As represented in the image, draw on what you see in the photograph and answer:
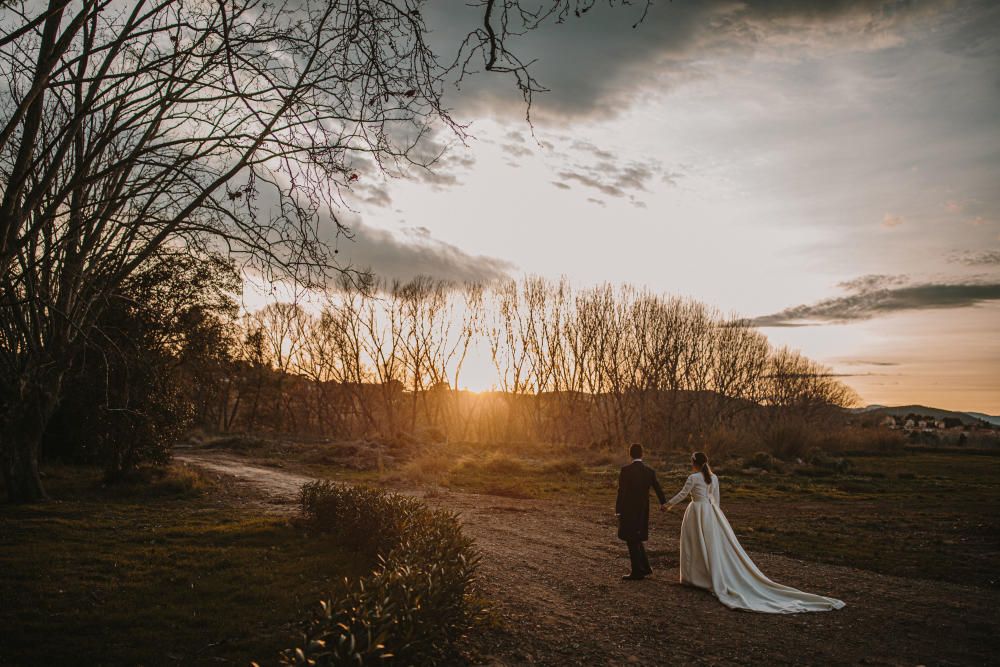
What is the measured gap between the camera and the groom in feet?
31.1

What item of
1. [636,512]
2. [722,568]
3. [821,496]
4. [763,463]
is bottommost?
[821,496]

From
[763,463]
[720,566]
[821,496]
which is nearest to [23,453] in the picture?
[720,566]

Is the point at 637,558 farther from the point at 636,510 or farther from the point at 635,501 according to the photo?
the point at 635,501

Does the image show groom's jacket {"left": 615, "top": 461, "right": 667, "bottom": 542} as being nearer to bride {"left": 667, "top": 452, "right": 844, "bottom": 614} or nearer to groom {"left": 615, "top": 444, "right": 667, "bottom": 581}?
groom {"left": 615, "top": 444, "right": 667, "bottom": 581}

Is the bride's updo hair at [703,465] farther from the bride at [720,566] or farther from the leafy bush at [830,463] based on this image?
the leafy bush at [830,463]

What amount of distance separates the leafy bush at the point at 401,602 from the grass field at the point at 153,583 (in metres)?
0.88

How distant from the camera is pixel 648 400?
169 ft

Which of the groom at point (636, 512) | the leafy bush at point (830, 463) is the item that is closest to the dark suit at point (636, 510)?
the groom at point (636, 512)

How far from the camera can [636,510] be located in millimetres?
9586

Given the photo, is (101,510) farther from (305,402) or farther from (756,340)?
(756,340)

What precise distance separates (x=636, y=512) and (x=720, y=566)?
1.46 meters

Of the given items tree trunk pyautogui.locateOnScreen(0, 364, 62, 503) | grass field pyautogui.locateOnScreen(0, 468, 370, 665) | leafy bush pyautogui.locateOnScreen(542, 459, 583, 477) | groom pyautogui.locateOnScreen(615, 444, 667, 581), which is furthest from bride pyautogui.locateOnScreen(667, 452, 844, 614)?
leafy bush pyautogui.locateOnScreen(542, 459, 583, 477)

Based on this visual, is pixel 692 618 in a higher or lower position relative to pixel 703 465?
lower

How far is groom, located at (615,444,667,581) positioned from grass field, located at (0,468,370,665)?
14.0 feet
